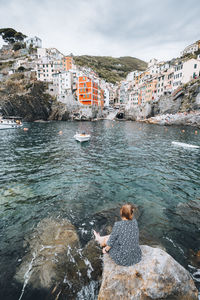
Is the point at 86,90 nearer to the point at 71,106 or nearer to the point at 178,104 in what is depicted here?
the point at 71,106

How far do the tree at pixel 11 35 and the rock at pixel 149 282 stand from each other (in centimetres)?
19344

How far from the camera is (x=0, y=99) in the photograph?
242 ft

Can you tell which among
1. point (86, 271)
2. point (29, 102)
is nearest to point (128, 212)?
point (86, 271)

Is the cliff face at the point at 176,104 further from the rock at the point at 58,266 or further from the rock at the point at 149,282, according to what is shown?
the rock at the point at 58,266

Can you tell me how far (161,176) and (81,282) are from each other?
10.8 m

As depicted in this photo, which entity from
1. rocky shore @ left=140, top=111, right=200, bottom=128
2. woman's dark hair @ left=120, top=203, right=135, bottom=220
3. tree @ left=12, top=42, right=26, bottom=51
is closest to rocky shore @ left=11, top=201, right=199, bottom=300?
woman's dark hair @ left=120, top=203, right=135, bottom=220

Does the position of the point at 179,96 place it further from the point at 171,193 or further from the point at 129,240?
the point at 129,240

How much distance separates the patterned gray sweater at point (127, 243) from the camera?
4.00 meters

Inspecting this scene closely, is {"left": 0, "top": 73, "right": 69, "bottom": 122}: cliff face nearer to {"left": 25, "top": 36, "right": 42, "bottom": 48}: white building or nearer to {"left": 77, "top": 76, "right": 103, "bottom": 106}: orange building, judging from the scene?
{"left": 77, "top": 76, "right": 103, "bottom": 106}: orange building

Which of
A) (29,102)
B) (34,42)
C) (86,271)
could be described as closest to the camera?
(86,271)

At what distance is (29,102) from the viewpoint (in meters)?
77.5

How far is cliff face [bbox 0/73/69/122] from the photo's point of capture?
7488cm

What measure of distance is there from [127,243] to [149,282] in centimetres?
97

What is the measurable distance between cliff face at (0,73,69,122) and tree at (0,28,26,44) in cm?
9438
